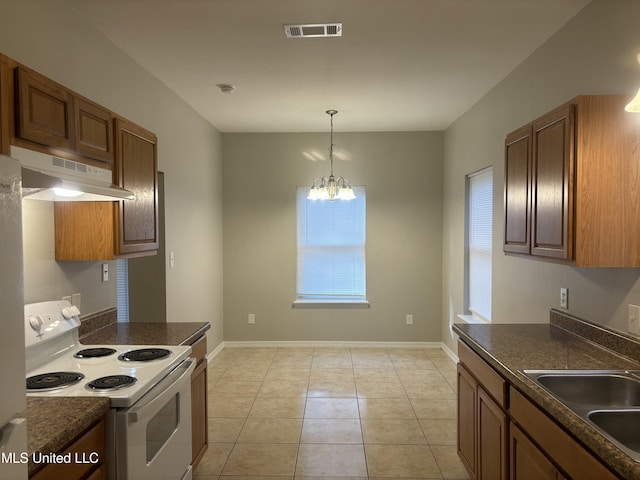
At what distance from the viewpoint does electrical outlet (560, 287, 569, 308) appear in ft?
8.41

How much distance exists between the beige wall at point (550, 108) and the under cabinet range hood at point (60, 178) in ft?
7.50

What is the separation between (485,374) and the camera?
6.98 ft

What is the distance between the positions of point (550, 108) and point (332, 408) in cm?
279

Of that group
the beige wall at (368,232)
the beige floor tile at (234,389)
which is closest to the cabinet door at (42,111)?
the beige floor tile at (234,389)

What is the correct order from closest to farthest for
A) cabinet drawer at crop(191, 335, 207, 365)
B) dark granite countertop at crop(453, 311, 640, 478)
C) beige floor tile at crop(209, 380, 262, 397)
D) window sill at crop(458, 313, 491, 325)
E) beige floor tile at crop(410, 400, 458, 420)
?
dark granite countertop at crop(453, 311, 640, 478) → cabinet drawer at crop(191, 335, 207, 365) → beige floor tile at crop(410, 400, 458, 420) → beige floor tile at crop(209, 380, 262, 397) → window sill at crop(458, 313, 491, 325)

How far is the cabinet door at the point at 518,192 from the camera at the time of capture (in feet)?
7.49

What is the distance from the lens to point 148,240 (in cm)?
265

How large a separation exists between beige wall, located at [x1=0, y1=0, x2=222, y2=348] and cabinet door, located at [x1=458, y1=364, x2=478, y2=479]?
2.28 metres

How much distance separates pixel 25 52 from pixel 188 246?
2.51m

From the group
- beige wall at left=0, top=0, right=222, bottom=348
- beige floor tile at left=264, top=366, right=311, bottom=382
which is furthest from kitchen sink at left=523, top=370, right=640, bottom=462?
beige floor tile at left=264, top=366, right=311, bottom=382

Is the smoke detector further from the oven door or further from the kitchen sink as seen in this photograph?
the kitchen sink

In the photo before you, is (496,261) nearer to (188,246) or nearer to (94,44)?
(188,246)

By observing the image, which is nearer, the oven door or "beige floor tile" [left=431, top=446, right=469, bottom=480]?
the oven door

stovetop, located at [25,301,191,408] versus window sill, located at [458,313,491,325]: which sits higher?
stovetop, located at [25,301,191,408]
